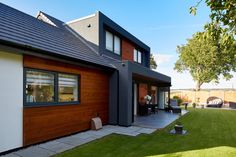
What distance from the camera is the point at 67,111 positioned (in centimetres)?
739

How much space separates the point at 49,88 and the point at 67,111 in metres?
1.20

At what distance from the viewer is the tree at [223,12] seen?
3.37m

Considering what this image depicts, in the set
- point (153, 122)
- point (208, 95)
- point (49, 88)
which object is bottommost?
point (153, 122)

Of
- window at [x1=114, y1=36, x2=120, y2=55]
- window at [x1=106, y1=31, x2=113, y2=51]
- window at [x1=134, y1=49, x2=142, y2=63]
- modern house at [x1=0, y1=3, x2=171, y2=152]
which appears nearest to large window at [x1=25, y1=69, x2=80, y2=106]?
modern house at [x1=0, y1=3, x2=171, y2=152]

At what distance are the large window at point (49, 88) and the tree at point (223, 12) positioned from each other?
504 cm

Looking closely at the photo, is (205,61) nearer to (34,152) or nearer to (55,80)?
(55,80)

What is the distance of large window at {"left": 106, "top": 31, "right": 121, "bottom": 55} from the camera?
12277mm

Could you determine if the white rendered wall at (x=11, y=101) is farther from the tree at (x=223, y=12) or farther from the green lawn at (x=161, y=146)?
the tree at (x=223, y=12)

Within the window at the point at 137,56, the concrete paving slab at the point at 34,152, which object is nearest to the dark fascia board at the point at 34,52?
the concrete paving slab at the point at 34,152

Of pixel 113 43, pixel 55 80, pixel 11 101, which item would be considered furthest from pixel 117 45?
pixel 11 101

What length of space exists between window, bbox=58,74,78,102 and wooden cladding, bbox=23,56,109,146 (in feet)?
0.78

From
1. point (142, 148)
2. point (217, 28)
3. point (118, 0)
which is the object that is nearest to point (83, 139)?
point (142, 148)

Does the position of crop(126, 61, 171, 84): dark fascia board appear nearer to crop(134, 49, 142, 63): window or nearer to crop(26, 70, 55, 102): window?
crop(134, 49, 142, 63): window

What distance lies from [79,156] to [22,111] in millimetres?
2192
